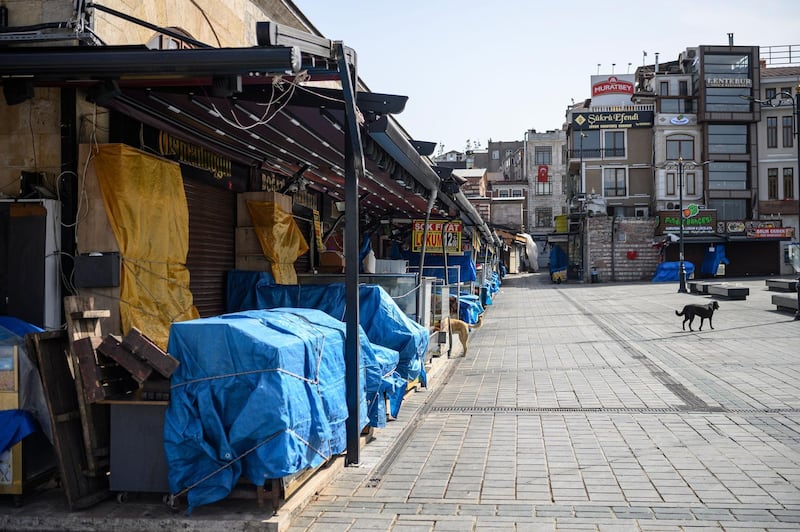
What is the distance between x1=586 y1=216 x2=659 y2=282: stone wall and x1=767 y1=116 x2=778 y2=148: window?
37.4ft

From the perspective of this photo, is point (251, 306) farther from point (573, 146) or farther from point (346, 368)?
point (573, 146)

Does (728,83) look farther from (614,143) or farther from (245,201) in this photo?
(245,201)

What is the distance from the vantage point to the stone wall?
166 ft

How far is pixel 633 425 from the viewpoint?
796 cm

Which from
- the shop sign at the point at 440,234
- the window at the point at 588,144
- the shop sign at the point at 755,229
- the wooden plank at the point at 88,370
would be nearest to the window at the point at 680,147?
the window at the point at 588,144

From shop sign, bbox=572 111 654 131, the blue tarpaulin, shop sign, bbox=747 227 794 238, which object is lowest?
the blue tarpaulin

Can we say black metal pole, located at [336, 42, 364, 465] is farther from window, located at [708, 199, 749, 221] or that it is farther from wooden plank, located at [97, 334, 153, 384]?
window, located at [708, 199, 749, 221]

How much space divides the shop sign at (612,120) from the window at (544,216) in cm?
2363

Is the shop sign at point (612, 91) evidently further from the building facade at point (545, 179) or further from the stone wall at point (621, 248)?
the building facade at point (545, 179)

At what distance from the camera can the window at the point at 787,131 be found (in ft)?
171

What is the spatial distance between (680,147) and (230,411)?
178 ft

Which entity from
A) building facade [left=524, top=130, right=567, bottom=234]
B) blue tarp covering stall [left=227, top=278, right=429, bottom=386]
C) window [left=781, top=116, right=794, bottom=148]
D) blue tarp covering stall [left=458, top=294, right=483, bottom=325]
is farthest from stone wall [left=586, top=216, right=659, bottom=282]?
blue tarp covering stall [left=227, top=278, right=429, bottom=386]

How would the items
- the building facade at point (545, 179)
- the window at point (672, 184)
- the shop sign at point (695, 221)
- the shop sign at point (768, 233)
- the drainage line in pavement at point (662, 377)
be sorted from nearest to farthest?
1. the drainage line in pavement at point (662, 377)
2. the shop sign at point (695, 221)
3. the shop sign at point (768, 233)
4. the window at point (672, 184)
5. the building facade at point (545, 179)

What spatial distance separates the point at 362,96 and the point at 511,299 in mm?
29205
